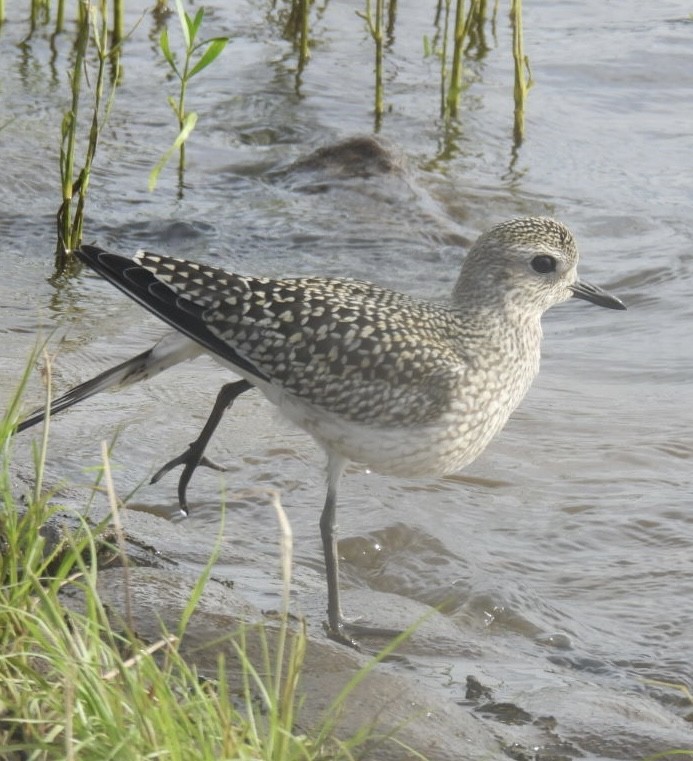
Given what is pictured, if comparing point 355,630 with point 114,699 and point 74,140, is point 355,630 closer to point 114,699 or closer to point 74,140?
point 114,699

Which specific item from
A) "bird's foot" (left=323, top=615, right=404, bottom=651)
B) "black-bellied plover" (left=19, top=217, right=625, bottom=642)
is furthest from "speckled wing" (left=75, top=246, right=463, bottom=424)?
"bird's foot" (left=323, top=615, right=404, bottom=651)

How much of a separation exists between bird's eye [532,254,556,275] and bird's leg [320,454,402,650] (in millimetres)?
1156

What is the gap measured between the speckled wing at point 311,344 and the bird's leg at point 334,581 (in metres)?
0.29

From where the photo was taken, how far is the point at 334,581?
514 centimetres

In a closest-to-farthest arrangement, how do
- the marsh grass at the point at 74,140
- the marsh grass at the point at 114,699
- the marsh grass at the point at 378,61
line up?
the marsh grass at the point at 114,699 < the marsh grass at the point at 74,140 < the marsh grass at the point at 378,61

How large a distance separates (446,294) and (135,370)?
356cm

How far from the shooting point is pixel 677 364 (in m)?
7.79

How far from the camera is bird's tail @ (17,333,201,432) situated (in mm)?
5207

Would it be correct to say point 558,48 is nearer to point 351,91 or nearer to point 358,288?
point 351,91

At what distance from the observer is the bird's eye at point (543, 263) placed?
584 cm

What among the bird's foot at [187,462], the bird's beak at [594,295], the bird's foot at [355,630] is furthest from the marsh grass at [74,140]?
the bird's foot at [355,630]

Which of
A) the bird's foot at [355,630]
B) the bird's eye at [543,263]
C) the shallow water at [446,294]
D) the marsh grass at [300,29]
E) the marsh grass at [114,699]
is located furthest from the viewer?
the marsh grass at [300,29]

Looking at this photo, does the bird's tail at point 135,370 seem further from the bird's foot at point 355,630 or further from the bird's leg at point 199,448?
the bird's foot at point 355,630

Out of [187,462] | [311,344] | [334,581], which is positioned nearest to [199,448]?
[187,462]
